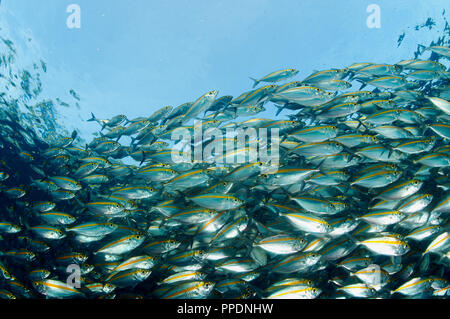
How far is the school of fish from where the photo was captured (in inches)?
140

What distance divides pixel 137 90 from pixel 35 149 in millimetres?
15438

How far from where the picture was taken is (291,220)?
3.49m

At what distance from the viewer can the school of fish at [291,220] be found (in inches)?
140

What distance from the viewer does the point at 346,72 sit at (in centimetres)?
504

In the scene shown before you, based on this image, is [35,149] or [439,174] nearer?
[439,174]

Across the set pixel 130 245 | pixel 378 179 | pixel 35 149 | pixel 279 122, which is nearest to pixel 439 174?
pixel 378 179

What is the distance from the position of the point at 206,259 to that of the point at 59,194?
3.99 metres
